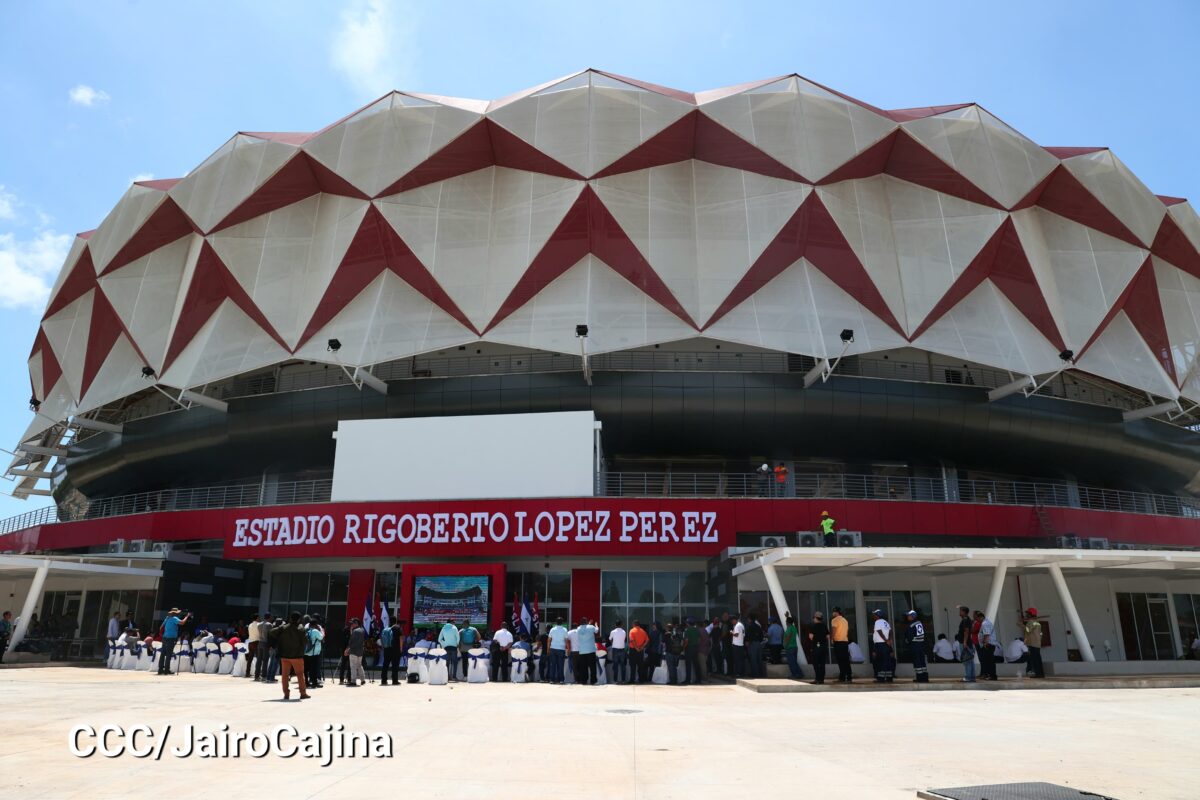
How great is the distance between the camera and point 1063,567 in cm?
2583

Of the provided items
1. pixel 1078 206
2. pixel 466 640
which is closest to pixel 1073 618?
pixel 466 640

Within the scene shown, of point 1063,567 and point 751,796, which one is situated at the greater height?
point 1063,567

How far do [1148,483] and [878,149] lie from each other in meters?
23.0

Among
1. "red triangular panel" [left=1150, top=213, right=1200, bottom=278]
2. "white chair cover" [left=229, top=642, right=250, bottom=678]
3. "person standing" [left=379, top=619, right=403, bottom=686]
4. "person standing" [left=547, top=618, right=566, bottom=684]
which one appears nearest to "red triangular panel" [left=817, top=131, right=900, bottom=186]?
"red triangular panel" [left=1150, top=213, right=1200, bottom=278]

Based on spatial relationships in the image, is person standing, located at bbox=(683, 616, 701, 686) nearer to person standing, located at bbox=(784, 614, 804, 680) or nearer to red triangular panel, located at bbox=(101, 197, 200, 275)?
person standing, located at bbox=(784, 614, 804, 680)

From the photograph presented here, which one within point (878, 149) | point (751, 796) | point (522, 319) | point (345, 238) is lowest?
point (751, 796)

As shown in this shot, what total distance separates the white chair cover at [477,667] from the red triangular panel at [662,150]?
17073 millimetres

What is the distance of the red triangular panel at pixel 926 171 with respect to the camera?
32094mm

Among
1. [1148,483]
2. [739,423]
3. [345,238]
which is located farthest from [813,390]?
[1148,483]

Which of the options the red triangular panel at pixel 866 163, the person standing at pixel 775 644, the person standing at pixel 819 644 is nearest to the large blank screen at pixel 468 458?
the person standing at pixel 775 644

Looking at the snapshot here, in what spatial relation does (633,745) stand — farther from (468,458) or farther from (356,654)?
(468,458)

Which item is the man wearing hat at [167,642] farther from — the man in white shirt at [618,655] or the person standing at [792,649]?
the person standing at [792,649]

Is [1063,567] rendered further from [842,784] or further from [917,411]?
[842,784]

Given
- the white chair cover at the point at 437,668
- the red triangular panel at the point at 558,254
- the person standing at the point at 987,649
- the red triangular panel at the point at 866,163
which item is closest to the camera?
the person standing at the point at 987,649
